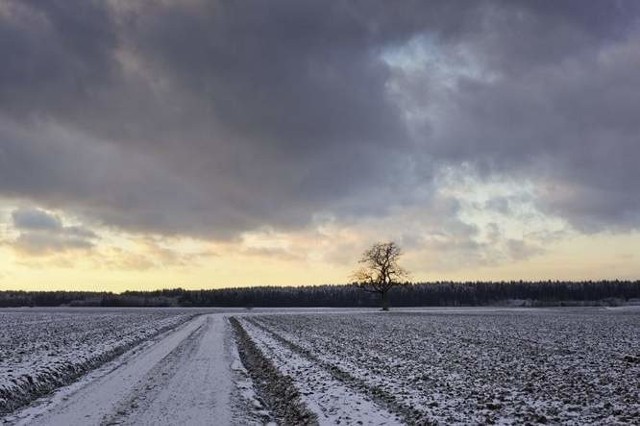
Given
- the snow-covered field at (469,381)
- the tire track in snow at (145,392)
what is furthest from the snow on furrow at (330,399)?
the tire track in snow at (145,392)

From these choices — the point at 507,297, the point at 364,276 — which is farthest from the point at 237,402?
the point at 507,297

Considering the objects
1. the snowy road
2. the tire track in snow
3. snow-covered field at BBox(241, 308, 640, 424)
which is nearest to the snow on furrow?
snow-covered field at BBox(241, 308, 640, 424)

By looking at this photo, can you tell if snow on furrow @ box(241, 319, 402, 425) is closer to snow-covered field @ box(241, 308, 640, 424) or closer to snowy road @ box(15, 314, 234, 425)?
snow-covered field @ box(241, 308, 640, 424)

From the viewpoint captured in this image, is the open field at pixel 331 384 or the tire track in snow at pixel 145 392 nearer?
the tire track in snow at pixel 145 392

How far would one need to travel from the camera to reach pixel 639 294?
191 meters

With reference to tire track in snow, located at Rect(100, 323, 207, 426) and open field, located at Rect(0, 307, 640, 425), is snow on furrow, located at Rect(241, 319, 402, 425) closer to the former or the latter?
open field, located at Rect(0, 307, 640, 425)

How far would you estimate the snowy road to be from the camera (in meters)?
12.2

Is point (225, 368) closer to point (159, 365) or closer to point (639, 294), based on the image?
point (159, 365)

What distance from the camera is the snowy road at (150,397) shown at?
12164 millimetres

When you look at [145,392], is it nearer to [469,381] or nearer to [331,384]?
[331,384]

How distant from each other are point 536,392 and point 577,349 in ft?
41.7

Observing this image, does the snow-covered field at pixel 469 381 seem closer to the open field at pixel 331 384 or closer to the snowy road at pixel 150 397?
the open field at pixel 331 384

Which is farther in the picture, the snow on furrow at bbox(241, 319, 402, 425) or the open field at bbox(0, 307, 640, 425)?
the open field at bbox(0, 307, 640, 425)

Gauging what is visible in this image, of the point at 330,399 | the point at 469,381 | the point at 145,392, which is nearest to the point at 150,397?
the point at 145,392
